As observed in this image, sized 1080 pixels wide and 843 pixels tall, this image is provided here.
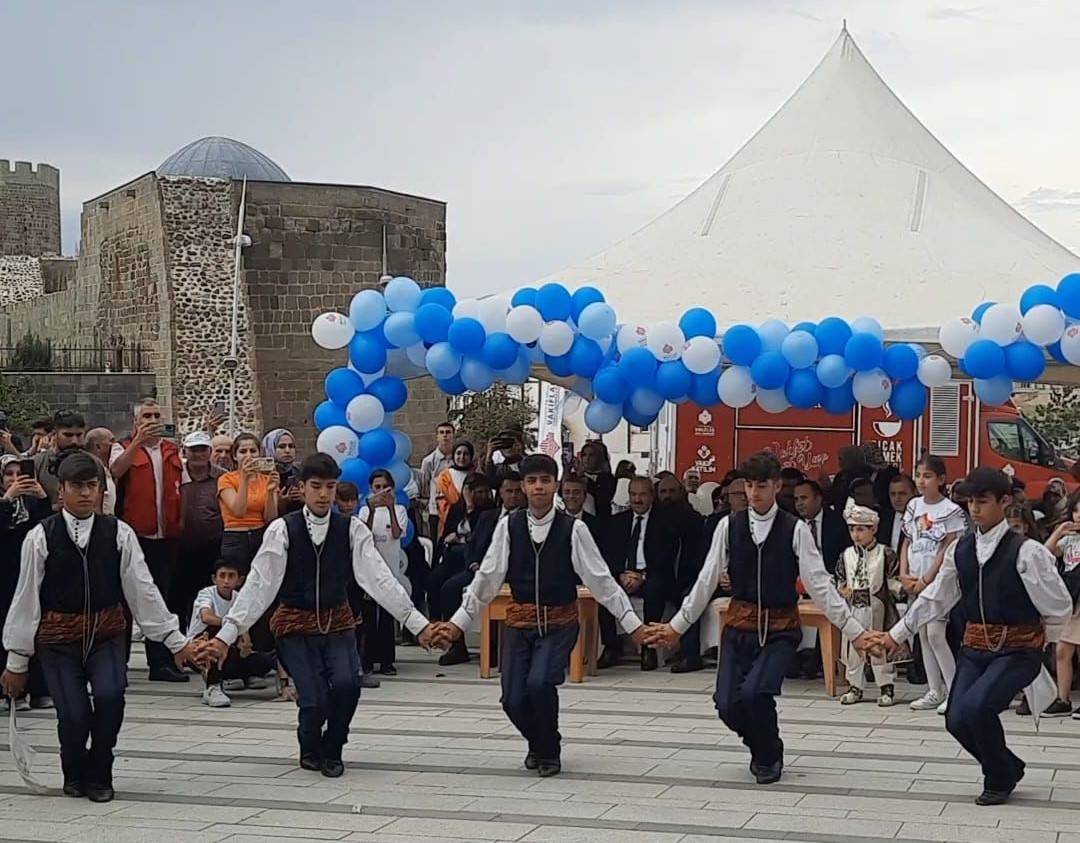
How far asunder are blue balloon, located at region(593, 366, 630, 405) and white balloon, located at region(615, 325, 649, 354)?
0.51 feet

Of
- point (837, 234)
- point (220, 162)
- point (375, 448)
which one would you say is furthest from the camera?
point (220, 162)

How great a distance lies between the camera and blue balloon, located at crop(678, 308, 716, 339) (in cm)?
990

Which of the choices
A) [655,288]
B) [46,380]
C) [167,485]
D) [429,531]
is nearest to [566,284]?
[655,288]

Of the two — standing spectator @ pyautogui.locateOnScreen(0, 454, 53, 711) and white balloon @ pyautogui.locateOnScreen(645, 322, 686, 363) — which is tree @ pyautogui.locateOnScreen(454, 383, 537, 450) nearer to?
white balloon @ pyautogui.locateOnScreen(645, 322, 686, 363)

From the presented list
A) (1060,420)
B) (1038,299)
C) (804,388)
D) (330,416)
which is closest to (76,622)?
(330,416)

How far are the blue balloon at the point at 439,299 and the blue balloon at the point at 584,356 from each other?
2.80 ft

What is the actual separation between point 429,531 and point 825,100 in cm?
493

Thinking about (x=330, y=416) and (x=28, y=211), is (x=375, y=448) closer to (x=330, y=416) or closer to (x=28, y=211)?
(x=330, y=416)

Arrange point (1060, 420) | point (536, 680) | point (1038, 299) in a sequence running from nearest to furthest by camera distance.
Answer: point (536, 680) < point (1038, 299) < point (1060, 420)

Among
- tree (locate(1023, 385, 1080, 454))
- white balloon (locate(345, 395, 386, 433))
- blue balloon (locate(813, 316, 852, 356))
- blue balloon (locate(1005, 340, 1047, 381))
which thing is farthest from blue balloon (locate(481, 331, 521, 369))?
tree (locate(1023, 385, 1080, 454))

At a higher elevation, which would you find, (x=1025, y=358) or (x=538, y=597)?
(x=1025, y=358)

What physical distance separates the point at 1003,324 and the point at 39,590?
5.79 metres

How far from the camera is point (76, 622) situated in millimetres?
6145

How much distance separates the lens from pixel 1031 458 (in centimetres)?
1477
